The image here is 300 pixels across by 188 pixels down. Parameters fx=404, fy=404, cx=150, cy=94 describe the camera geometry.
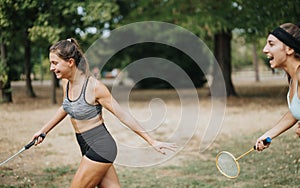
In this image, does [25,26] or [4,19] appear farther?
[25,26]

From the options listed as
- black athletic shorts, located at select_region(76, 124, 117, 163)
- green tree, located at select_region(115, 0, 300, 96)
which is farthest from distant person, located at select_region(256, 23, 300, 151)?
green tree, located at select_region(115, 0, 300, 96)

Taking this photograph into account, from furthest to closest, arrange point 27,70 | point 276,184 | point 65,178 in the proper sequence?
point 27,70 → point 65,178 → point 276,184

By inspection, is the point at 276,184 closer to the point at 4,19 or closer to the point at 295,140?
the point at 295,140

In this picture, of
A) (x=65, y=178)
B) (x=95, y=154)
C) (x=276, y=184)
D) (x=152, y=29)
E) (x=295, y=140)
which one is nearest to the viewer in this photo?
(x=95, y=154)

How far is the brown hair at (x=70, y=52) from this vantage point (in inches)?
137

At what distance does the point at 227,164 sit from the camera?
4.04 m

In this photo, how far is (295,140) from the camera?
28.6 feet

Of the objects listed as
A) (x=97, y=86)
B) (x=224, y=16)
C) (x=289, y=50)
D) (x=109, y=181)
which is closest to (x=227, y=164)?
(x=109, y=181)

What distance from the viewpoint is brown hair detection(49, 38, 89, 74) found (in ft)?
11.4

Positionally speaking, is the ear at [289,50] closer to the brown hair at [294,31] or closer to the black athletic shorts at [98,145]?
the brown hair at [294,31]

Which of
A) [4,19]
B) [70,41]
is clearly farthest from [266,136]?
[4,19]

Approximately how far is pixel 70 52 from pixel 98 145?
84 centimetres

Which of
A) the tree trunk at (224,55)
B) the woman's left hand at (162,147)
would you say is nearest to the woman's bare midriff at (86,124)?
the woman's left hand at (162,147)

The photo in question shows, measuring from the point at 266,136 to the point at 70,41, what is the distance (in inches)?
77.0
